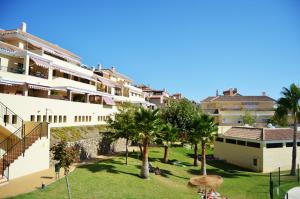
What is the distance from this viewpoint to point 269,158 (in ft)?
138

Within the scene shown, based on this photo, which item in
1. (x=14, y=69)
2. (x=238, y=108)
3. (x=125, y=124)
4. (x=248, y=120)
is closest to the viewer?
(x=125, y=124)

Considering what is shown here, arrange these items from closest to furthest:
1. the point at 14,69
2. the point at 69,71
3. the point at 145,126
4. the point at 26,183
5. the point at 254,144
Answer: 1. the point at 26,183
2. the point at 145,126
3. the point at 14,69
4. the point at 254,144
5. the point at 69,71

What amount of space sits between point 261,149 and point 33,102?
34.0 m

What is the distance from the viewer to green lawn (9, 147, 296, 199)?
2117cm

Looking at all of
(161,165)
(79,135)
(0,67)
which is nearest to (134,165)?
(161,165)

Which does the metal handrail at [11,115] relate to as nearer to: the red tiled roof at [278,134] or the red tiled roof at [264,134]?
the red tiled roof at [264,134]

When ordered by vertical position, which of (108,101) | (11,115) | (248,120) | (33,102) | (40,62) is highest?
(40,62)

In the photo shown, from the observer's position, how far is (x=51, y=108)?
113ft

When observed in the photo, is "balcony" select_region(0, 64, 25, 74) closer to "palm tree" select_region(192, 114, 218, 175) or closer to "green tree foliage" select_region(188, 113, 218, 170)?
"green tree foliage" select_region(188, 113, 218, 170)

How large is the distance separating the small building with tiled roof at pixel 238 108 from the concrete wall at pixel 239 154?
43964mm

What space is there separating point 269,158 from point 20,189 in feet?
121

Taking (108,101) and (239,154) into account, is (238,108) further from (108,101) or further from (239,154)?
(108,101)

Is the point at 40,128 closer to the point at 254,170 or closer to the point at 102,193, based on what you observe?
the point at 102,193

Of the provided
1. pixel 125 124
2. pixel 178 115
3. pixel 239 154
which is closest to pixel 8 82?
pixel 125 124
